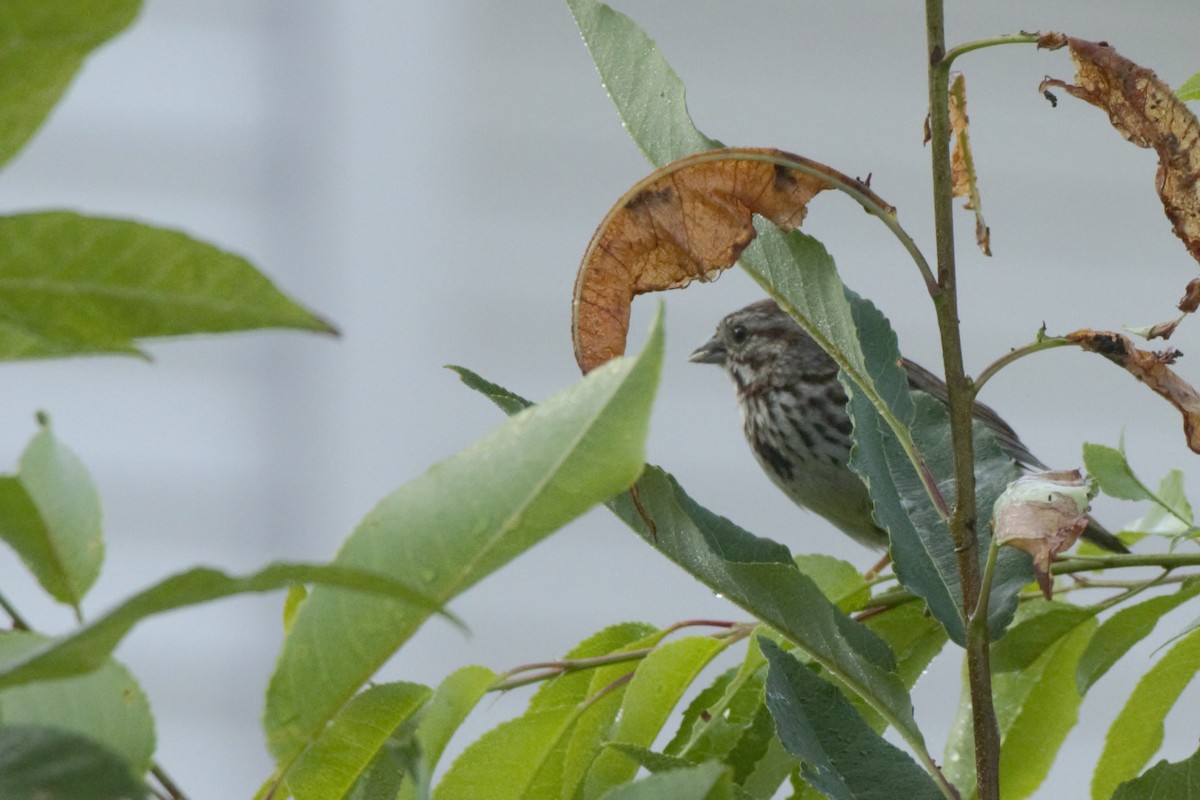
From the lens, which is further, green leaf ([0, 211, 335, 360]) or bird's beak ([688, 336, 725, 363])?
bird's beak ([688, 336, 725, 363])

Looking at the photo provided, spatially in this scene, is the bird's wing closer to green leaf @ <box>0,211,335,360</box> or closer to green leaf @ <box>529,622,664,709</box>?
green leaf @ <box>529,622,664,709</box>

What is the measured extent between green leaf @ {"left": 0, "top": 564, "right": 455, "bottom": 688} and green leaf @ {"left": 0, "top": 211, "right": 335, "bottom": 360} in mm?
85

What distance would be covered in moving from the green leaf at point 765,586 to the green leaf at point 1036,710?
0.29 meters

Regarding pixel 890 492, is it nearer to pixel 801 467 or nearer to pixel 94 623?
pixel 94 623

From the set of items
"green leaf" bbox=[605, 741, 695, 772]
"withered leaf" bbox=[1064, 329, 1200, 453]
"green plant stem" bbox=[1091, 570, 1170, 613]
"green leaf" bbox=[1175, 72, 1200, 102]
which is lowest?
"green leaf" bbox=[605, 741, 695, 772]

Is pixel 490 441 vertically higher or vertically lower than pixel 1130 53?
lower

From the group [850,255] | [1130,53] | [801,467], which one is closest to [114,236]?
[801,467]

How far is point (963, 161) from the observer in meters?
1.06

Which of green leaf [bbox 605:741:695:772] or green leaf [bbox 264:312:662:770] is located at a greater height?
green leaf [bbox 264:312:662:770]

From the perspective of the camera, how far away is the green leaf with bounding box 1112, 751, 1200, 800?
95 centimetres

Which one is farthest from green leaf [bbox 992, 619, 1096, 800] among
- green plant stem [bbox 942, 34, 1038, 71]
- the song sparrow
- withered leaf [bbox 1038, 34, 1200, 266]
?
the song sparrow

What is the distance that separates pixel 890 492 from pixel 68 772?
2.17ft

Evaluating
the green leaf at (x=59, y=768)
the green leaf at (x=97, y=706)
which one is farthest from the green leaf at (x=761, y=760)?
the green leaf at (x=59, y=768)

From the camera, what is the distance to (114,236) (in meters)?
0.57
